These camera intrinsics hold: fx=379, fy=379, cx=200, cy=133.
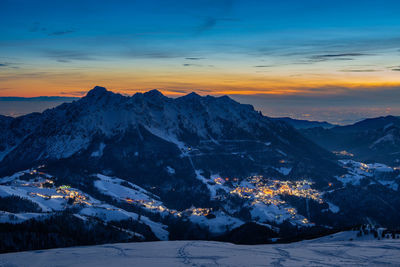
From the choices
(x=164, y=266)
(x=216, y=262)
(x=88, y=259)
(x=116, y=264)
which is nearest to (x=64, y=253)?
(x=88, y=259)

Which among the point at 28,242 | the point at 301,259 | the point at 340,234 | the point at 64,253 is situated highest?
the point at 301,259

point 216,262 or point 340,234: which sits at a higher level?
point 216,262

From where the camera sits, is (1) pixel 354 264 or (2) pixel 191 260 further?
(2) pixel 191 260

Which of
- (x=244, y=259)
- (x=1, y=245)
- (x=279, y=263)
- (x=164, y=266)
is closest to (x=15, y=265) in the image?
(x=164, y=266)

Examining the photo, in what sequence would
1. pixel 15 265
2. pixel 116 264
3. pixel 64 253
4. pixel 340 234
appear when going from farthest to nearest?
pixel 340 234 → pixel 64 253 → pixel 15 265 → pixel 116 264

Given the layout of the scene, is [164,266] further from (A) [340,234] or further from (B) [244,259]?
(A) [340,234]

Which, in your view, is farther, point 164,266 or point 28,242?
point 28,242

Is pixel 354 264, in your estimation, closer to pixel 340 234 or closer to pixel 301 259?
pixel 301 259

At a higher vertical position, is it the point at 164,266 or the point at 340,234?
the point at 164,266

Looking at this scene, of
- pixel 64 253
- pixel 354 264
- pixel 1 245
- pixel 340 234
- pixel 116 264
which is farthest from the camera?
pixel 1 245
